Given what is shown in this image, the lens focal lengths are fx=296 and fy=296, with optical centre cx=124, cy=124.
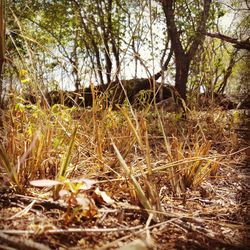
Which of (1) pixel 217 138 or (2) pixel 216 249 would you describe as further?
(1) pixel 217 138

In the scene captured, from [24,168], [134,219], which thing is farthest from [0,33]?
[134,219]

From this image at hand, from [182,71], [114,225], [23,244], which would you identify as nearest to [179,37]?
[182,71]

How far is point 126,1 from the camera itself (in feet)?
25.1

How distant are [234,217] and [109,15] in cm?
728

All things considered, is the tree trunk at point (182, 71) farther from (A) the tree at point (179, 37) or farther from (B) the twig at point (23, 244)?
(B) the twig at point (23, 244)

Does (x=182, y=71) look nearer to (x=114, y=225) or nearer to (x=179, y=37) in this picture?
(x=179, y=37)

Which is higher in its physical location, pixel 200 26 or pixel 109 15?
pixel 109 15

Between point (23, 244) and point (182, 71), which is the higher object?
point (182, 71)

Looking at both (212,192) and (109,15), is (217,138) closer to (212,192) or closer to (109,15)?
(212,192)

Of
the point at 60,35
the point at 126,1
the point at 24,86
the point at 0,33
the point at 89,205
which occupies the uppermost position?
the point at 126,1

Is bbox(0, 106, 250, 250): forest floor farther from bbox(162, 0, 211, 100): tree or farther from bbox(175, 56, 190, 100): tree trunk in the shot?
bbox(175, 56, 190, 100): tree trunk

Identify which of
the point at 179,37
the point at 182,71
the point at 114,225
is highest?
the point at 179,37

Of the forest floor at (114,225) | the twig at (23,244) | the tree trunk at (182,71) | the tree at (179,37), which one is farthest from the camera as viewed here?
the tree trunk at (182,71)

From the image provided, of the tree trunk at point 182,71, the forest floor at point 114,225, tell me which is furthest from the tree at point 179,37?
the forest floor at point 114,225
